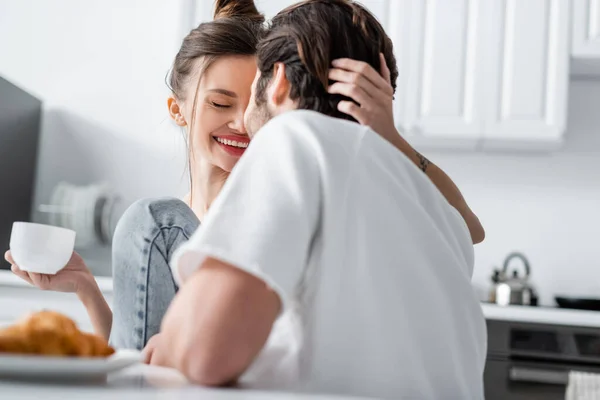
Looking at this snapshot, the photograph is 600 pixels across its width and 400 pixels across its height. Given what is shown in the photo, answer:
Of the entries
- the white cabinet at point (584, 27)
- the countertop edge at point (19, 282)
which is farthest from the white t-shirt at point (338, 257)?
the white cabinet at point (584, 27)

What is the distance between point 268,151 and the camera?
0.69 m

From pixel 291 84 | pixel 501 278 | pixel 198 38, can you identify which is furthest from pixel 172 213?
pixel 501 278

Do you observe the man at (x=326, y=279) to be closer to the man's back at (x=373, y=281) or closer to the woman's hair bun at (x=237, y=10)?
the man's back at (x=373, y=281)

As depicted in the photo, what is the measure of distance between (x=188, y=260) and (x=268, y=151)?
0.12m

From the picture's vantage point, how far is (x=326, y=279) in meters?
0.67

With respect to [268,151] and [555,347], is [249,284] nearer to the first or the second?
[268,151]

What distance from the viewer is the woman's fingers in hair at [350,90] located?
0.84 m

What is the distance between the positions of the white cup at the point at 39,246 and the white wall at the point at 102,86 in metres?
2.18

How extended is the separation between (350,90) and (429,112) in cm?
192

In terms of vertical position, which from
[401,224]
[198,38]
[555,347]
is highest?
[198,38]

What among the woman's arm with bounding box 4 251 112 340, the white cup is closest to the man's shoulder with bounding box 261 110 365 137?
the white cup

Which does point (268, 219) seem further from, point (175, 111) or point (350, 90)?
point (175, 111)

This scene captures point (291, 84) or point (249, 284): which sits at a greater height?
point (291, 84)

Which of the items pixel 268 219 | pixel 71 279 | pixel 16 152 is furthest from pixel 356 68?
pixel 16 152
